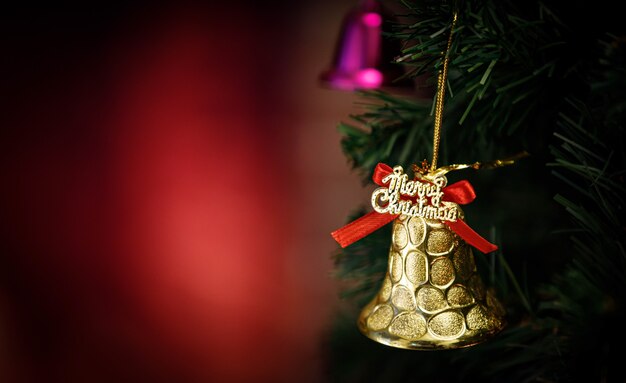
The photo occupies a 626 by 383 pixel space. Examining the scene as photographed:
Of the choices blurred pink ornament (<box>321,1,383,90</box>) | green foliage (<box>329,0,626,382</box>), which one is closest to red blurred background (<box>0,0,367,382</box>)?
blurred pink ornament (<box>321,1,383,90</box>)

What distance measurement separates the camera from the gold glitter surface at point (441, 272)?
19.5 inches

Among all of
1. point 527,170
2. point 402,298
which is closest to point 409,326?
point 402,298

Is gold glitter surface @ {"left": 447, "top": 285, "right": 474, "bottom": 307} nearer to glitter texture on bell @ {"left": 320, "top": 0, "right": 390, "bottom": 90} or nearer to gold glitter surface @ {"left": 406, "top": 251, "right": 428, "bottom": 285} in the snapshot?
gold glitter surface @ {"left": 406, "top": 251, "right": 428, "bottom": 285}

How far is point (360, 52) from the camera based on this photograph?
956 millimetres

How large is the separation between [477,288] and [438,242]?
0.19 ft

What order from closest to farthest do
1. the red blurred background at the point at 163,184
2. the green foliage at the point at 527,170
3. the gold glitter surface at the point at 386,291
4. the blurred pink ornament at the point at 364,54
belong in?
the green foliage at the point at 527,170 < the gold glitter surface at the point at 386,291 < the blurred pink ornament at the point at 364,54 < the red blurred background at the point at 163,184

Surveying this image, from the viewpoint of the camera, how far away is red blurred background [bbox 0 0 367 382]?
139 cm

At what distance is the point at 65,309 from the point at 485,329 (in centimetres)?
128

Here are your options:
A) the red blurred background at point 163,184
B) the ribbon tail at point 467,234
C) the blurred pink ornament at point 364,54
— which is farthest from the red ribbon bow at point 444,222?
the red blurred background at point 163,184

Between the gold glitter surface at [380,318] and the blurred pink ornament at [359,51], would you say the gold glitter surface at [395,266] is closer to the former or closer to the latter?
the gold glitter surface at [380,318]

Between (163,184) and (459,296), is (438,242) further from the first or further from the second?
(163,184)

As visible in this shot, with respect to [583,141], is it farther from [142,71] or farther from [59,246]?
[59,246]

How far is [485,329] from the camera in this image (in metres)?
0.48

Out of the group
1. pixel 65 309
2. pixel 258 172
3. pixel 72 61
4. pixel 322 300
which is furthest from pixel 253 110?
pixel 65 309
